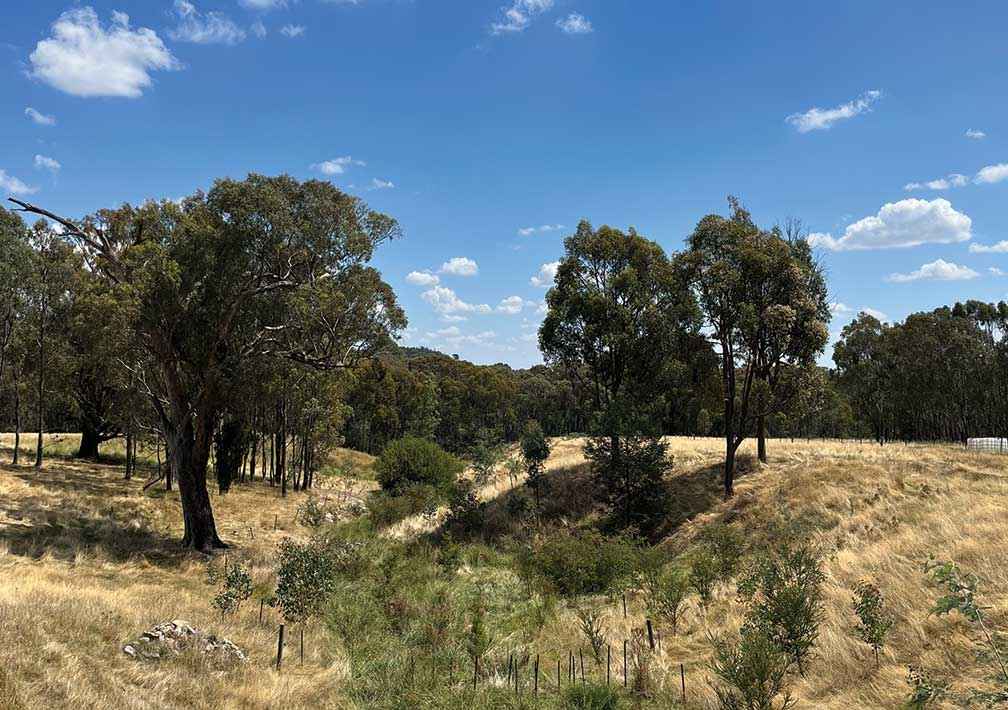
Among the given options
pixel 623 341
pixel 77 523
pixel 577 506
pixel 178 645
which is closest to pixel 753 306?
pixel 623 341

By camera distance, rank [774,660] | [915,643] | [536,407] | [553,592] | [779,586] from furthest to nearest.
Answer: [536,407], [553,592], [779,586], [915,643], [774,660]

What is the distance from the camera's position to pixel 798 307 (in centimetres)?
2475

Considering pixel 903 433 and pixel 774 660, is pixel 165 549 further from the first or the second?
pixel 903 433

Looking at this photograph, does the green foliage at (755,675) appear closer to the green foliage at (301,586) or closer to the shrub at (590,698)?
the shrub at (590,698)

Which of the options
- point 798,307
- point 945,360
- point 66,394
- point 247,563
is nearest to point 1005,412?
point 945,360

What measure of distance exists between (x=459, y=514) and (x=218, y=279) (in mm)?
15969

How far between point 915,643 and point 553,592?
10.1 m

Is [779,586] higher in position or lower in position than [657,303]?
lower

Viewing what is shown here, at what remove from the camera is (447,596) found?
18.0 m

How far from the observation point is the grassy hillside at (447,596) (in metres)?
9.35

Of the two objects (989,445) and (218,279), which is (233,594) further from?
(989,445)

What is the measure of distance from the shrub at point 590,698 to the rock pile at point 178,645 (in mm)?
6355

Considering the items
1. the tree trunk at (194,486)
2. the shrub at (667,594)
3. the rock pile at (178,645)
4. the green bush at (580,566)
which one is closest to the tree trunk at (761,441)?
the green bush at (580,566)

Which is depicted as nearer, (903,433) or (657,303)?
(657,303)
